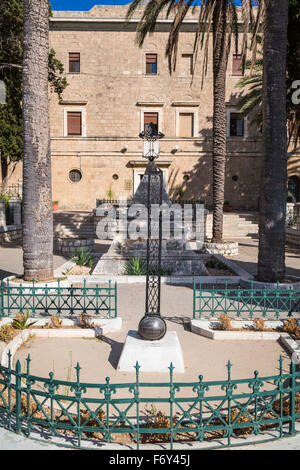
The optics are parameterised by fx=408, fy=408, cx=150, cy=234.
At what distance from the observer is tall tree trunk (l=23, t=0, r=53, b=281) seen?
28.6ft

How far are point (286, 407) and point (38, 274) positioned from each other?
6418 mm

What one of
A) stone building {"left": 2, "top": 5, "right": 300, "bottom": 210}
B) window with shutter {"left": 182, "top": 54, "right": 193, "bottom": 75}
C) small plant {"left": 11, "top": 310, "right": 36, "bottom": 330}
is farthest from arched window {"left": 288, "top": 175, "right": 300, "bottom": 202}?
small plant {"left": 11, "top": 310, "right": 36, "bottom": 330}

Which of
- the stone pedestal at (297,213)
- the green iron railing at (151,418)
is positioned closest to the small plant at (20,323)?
the green iron railing at (151,418)

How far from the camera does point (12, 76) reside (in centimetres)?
1906

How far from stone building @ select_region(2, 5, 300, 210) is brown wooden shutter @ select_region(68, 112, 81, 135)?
0.20 ft

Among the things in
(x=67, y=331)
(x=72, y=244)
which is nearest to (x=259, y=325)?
(x=67, y=331)

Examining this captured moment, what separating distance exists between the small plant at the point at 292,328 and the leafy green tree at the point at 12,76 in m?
14.6

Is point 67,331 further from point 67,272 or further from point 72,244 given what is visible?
point 72,244

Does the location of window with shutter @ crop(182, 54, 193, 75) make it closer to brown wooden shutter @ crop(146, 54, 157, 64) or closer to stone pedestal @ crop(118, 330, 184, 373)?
brown wooden shutter @ crop(146, 54, 157, 64)

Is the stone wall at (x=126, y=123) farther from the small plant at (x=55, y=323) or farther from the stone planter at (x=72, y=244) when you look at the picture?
the small plant at (x=55, y=323)

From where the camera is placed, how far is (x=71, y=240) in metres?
15.5

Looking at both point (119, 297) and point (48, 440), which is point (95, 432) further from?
point (119, 297)

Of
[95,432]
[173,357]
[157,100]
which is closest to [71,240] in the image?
[173,357]

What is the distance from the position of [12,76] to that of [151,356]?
17.8 meters
